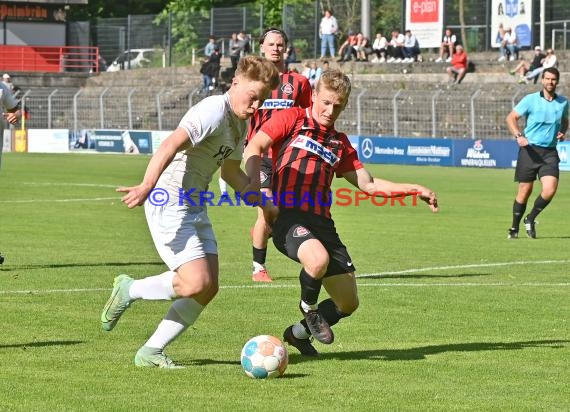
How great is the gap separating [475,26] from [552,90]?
1120 inches

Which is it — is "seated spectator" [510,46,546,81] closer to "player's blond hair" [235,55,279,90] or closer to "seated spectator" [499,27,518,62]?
"seated spectator" [499,27,518,62]

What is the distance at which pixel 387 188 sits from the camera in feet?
27.9

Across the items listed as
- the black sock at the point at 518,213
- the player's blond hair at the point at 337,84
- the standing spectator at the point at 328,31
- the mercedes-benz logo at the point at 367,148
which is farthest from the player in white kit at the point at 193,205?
the standing spectator at the point at 328,31

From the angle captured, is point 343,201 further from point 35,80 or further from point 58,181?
point 35,80

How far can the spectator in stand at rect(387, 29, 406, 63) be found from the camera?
44938mm

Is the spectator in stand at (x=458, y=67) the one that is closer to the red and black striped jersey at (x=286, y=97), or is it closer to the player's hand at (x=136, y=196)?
the red and black striped jersey at (x=286, y=97)

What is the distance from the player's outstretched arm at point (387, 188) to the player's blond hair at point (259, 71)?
1.30 meters

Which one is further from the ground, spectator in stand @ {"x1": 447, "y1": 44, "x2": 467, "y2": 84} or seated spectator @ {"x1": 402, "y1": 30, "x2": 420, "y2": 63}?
seated spectator @ {"x1": 402, "y1": 30, "x2": 420, "y2": 63}

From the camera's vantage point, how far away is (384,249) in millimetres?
15273

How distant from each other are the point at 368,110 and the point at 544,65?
5.60m

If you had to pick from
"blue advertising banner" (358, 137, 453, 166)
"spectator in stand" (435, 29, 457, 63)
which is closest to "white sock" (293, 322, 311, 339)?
"blue advertising banner" (358, 137, 453, 166)

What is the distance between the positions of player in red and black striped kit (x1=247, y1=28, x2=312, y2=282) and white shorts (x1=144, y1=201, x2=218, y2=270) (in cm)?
373

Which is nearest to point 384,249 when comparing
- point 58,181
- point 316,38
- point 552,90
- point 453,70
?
point 552,90

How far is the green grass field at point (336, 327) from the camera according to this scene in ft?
22.4
